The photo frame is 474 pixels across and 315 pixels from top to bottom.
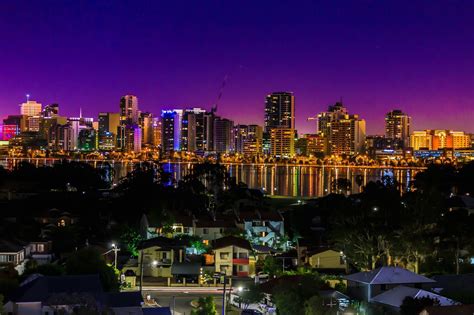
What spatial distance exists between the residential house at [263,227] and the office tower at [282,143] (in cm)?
8649

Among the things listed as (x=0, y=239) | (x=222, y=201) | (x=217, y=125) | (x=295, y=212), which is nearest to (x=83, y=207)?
(x=222, y=201)

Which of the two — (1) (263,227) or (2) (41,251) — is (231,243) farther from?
(2) (41,251)

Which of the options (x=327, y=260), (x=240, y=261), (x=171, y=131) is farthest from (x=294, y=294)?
(x=171, y=131)

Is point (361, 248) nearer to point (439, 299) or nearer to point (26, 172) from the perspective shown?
point (439, 299)

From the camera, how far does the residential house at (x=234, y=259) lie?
13.4m

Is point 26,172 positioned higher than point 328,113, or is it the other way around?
point 328,113

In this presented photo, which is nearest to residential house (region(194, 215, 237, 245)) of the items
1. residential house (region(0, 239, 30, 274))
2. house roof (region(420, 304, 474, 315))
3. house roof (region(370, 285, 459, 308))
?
residential house (region(0, 239, 30, 274))

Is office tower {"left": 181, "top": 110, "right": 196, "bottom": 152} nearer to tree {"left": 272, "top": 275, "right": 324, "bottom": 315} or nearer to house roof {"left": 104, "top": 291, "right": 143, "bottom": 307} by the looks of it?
tree {"left": 272, "top": 275, "right": 324, "bottom": 315}

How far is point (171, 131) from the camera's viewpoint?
352 feet

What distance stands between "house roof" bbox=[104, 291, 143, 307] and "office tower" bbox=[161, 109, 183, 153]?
95864mm

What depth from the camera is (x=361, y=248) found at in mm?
12320

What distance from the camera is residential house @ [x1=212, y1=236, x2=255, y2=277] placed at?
13.4 meters

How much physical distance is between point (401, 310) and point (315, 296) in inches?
42.8

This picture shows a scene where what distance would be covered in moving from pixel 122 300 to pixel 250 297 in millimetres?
2205
